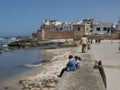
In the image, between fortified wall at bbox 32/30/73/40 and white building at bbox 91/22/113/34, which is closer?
white building at bbox 91/22/113/34

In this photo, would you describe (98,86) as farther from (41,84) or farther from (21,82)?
(21,82)

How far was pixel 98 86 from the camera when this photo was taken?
10.9 meters

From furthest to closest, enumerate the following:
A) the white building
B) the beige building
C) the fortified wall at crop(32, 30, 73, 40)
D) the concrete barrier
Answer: the fortified wall at crop(32, 30, 73, 40) → the white building → the beige building → the concrete barrier

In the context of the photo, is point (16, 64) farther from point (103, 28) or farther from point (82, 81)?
point (103, 28)

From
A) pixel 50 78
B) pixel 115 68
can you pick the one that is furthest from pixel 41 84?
pixel 115 68

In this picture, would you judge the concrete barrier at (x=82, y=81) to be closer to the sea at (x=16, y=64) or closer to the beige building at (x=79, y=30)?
the sea at (x=16, y=64)

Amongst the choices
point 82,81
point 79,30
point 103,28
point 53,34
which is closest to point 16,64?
point 82,81

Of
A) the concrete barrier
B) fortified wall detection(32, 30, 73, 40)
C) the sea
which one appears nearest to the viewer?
the concrete barrier

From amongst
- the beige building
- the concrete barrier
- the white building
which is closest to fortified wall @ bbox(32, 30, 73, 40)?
the beige building

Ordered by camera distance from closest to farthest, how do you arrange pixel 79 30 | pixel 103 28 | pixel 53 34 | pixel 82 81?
pixel 82 81 < pixel 79 30 < pixel 103 28 < pixel 53 34

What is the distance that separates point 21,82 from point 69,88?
1170 centimetres

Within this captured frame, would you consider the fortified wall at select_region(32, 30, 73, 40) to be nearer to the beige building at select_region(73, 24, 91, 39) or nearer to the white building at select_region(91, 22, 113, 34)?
the beige building at select_region(73, 24, 91, 39)

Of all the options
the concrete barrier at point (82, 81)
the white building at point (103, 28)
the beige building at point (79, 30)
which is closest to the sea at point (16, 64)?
the concrete barrier at point (82, 81)

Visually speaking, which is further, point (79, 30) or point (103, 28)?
point (103, 28)
